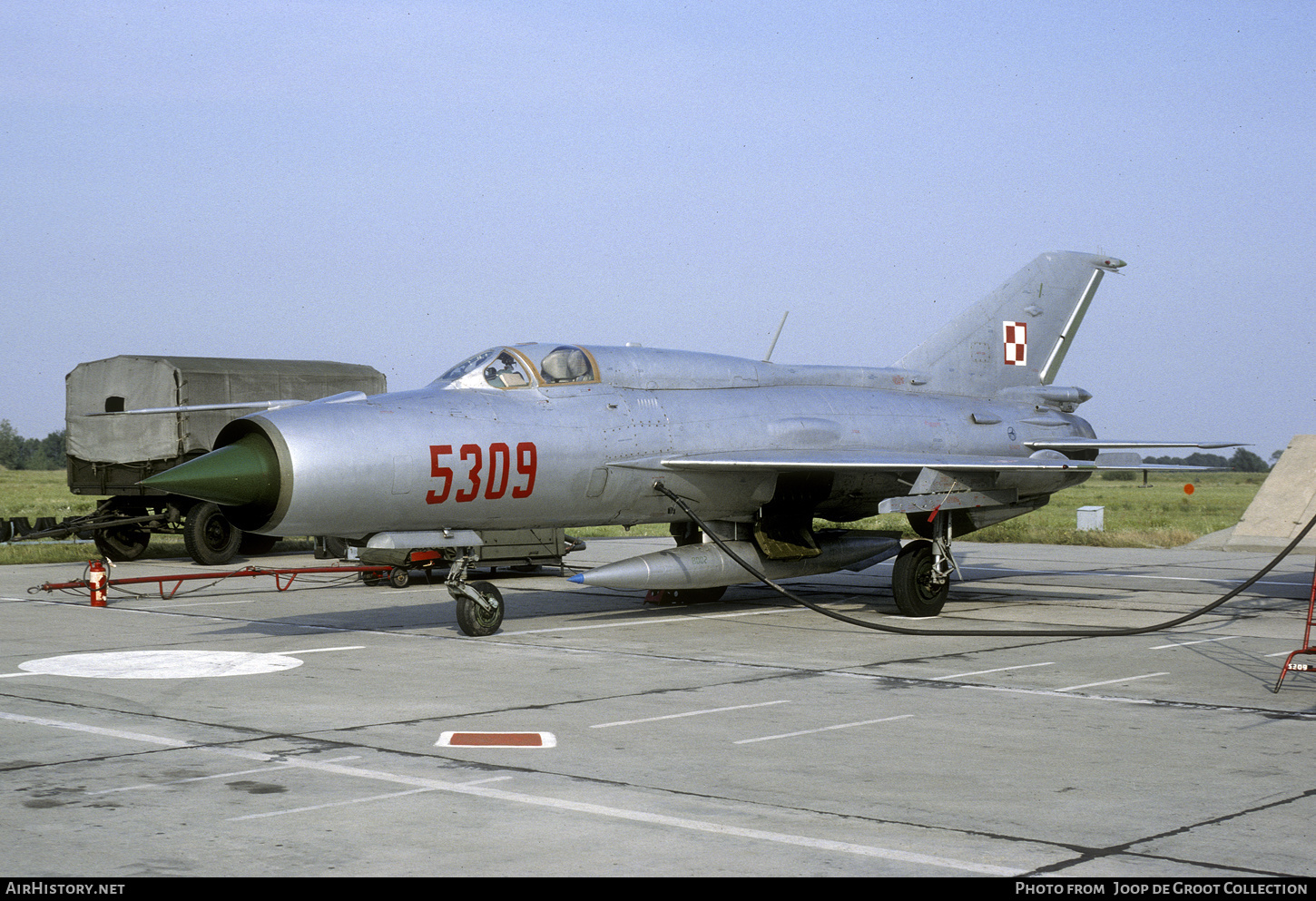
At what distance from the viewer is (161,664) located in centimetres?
1091

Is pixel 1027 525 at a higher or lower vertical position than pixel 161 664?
lower

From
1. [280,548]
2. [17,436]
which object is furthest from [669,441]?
[17,436]

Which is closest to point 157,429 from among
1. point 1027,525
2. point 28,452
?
point 1027,525

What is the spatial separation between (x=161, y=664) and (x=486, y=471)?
3.32 metres

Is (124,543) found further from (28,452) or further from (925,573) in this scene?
(28,452)

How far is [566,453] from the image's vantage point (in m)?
12.7

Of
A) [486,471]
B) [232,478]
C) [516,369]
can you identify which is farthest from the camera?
[516,369]

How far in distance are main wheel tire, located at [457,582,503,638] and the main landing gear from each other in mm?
4671

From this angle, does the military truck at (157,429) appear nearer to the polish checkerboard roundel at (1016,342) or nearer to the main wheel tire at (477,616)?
the main wheel tire at (477,616)

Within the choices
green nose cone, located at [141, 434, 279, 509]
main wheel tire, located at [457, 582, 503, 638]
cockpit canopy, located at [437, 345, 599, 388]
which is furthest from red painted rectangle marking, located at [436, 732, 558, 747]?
cockpit canopy, located at [437, 345, 599, 388]

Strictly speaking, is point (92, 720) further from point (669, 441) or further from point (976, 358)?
point (976, 358)

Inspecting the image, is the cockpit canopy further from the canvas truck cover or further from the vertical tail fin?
the canvas truck cover

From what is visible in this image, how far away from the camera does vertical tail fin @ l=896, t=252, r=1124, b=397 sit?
1738 cm

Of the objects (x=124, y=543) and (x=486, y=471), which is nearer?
(x=486, y=471)
